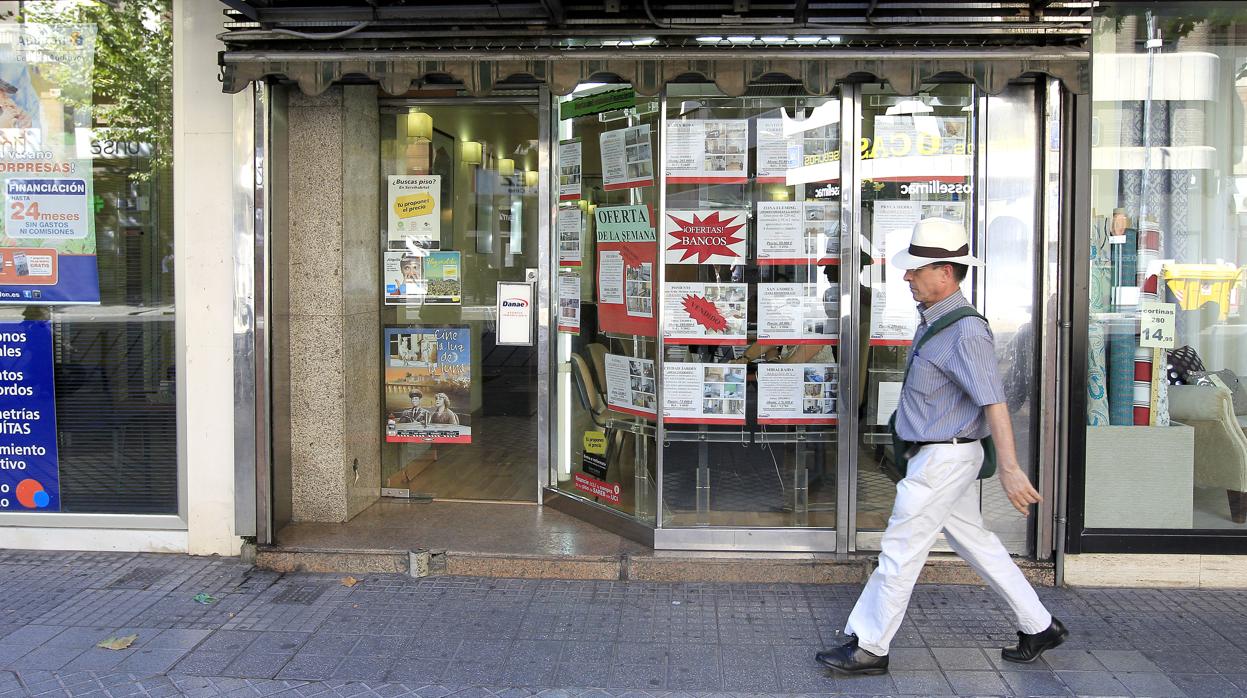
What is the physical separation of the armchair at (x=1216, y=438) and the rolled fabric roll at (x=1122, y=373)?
26 centimetres

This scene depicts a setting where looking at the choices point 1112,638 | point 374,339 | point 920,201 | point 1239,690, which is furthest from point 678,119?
point 1239,690

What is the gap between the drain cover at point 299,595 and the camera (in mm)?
5277

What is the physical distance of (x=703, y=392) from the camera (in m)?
5.83

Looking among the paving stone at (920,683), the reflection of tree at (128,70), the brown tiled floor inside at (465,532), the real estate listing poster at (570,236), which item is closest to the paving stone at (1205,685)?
the paving stone at (920,683)

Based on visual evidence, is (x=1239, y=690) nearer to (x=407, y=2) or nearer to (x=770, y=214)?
(x=770, y=214)

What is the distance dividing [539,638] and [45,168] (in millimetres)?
4348

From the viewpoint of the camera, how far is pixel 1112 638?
4.77 metres

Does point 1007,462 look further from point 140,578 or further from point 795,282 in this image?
point 140,578

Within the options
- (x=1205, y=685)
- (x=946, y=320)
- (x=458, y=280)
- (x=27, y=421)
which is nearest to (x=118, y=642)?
(x=27, y=421)

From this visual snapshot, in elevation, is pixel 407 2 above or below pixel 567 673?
above

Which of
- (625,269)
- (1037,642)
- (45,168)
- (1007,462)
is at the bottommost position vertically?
(1037,642)

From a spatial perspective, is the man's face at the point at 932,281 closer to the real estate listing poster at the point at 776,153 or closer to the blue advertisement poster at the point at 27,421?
the real estate listing poster at the point at 776,153

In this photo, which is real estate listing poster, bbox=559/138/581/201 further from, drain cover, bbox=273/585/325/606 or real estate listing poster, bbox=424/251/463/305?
drain cover, bbox=273/585/325/606

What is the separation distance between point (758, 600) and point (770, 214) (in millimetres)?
2196
